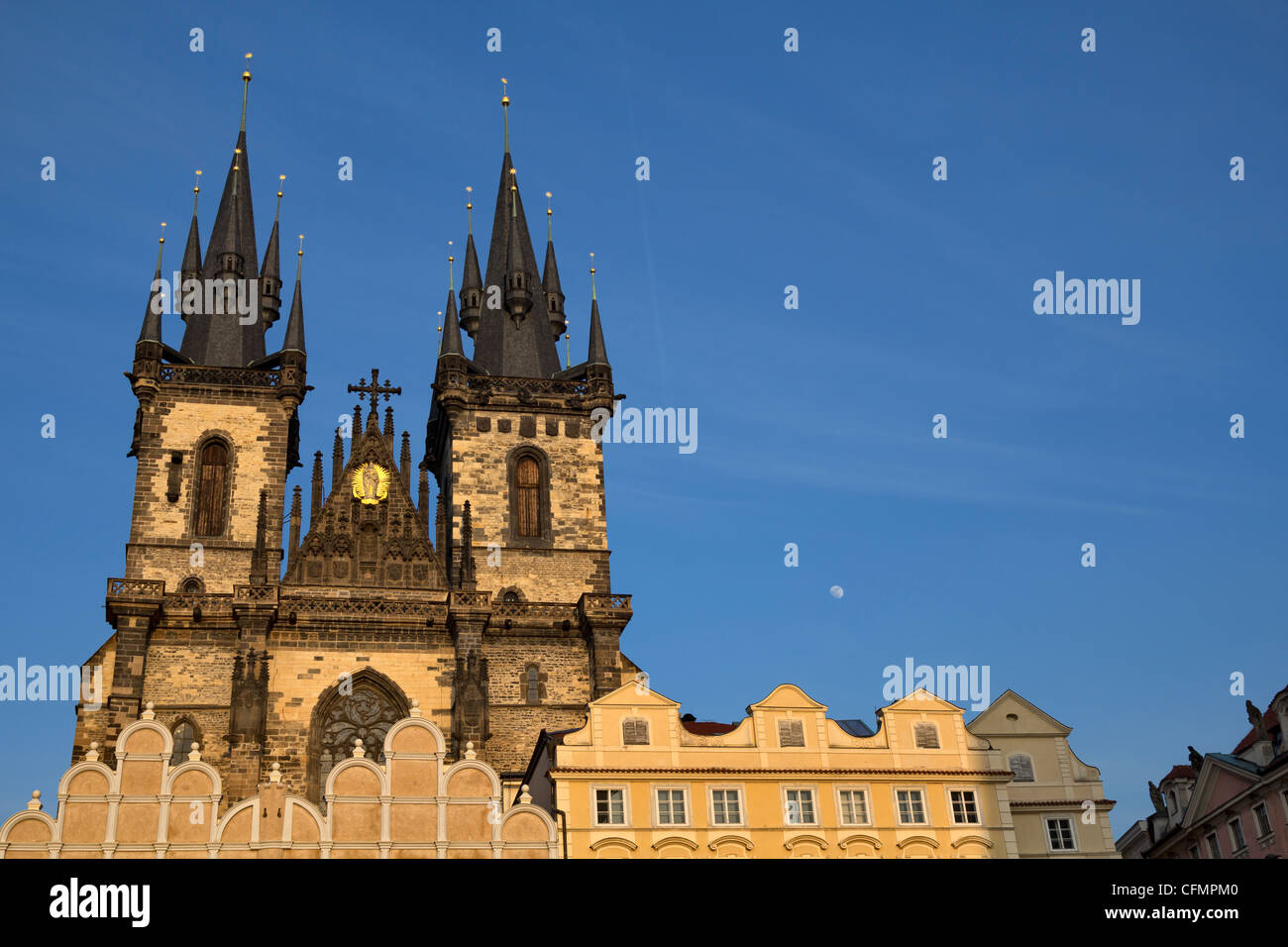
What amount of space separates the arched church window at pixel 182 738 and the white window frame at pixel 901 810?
2088 cm

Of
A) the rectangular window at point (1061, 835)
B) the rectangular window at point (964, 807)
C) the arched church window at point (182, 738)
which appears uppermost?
the arched church window at point (182, 738)

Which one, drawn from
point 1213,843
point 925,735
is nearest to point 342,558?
point 925,735

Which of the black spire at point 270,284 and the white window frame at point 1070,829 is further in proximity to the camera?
the black spire at point 270,284

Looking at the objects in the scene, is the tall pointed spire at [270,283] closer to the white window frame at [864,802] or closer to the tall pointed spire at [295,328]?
the tall pointed spire at [295,328]

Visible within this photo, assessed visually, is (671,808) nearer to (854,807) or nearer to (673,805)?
(673,805)

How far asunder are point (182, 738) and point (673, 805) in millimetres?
18016

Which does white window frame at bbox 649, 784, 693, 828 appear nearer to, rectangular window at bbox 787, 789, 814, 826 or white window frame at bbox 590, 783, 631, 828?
white window frame at bbox 590, 783, 631, 828

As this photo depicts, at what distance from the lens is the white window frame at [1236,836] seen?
41156 mm

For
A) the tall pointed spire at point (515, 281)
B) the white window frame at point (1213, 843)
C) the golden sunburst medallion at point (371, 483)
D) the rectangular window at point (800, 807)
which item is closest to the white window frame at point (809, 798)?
the rectangular window at point (800, 807)

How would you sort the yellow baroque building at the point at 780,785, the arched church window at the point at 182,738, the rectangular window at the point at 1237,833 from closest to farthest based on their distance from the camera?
the yellow baroque building at the point at 780,785, the rectangular window at the point at 1237,833, the arched church window at the point at 182,738

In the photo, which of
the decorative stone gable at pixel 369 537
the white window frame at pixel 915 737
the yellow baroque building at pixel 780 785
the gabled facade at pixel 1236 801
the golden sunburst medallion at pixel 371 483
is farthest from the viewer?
Answer: the golden sunburst medallion at pixel 371 483

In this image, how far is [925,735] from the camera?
3375 centimetres
